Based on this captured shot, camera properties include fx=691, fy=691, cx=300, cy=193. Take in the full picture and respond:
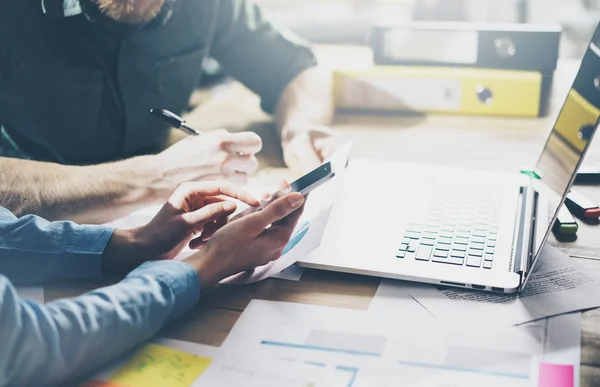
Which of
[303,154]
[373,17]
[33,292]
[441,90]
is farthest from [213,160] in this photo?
[373,17]

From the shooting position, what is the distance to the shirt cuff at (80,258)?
0.76 meters

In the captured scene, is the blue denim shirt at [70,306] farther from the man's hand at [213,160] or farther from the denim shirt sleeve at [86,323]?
the man's hand at [213,160]

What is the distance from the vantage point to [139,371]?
24.0 inches

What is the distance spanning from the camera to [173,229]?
78 centimetres

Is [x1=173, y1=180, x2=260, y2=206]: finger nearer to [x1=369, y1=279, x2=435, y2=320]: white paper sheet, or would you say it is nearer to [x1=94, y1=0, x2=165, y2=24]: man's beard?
[x1=369, y1=279, x2=435, y2=320]: white paper sheet

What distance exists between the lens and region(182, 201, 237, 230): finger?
0.77m

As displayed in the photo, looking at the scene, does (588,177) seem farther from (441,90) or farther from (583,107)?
(441,90)

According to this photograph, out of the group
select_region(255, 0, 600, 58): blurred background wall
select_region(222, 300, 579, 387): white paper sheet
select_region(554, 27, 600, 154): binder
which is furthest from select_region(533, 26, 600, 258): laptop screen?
select_region(255, 0, 600, 58): blurred background wall

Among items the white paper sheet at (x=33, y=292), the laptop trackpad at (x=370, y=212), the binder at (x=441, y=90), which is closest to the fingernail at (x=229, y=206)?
the laptop trackpad at (x=370, y=212)

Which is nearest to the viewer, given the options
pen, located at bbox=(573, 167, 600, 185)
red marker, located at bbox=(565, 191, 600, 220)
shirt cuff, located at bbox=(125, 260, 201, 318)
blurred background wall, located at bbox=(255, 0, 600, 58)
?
shirt cuff, located at bbox=(125, 260, 201, 318)

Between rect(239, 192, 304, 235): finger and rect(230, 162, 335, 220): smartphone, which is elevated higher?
rect(230, 162, 335, 220): smartphone

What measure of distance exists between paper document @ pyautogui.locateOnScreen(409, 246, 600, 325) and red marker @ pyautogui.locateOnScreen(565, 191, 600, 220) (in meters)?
0.16

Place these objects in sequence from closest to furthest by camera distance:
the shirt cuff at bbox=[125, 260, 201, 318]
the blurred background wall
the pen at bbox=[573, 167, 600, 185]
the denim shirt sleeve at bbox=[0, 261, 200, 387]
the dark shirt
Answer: the denim shirt sleeve at bbox=[0, 261, 200, 387], the shirt cuff at bbox=[125, 260, 201, 318], the pen at bbox=[573, 167, 600, 185], the dark shirt, the blurred background wall

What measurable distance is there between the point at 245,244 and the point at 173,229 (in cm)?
10
